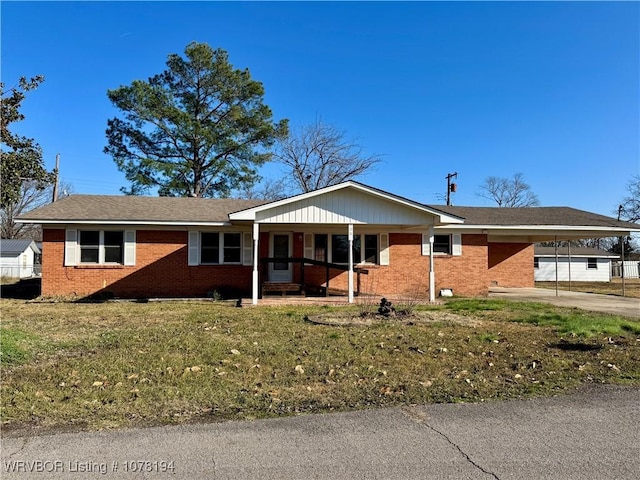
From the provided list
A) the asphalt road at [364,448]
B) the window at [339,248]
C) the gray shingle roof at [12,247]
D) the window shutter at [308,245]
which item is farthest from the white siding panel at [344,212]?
the gray shingle roof at [12,247]

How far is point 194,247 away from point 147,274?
70.1 inches

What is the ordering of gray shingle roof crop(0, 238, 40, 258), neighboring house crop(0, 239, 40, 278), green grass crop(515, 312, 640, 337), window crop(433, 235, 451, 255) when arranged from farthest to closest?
gray shingle roof crop(0, 238, 40, 258)
neighboring house crop(0, 239, 40, 278)
window crop(433, 235, 451, 255)
green grass crop(515, 312, 640, 337)

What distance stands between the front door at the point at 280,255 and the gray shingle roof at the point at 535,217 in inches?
211

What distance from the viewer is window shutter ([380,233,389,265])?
55.0ft

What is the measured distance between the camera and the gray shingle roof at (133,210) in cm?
1474

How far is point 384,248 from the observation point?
16.8m

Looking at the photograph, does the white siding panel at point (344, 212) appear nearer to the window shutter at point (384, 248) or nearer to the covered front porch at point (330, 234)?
the covered front porch at point (330, 234)

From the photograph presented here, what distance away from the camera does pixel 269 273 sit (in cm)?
1648

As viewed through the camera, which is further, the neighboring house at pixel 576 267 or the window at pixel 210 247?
the neighboring house at pixel 576 267

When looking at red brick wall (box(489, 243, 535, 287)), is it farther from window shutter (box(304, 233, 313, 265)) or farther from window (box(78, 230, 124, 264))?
window (box(78, 230, 124, 264))

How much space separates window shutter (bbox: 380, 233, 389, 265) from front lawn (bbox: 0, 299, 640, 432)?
6.17 meters

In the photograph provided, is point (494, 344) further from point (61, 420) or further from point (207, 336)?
point (61, 420)

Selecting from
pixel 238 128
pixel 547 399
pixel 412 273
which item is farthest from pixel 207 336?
pixel 238 128

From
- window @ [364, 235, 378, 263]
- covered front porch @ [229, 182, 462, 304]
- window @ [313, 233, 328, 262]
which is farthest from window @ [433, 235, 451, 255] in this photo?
window @ [313, 233, 328, 262]
